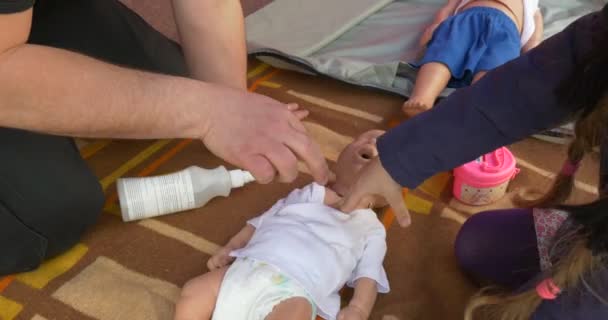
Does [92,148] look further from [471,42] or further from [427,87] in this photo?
[471,42]

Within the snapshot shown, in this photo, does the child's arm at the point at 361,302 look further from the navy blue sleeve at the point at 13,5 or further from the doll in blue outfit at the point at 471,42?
the navy blue sleeve at the point at 13,5

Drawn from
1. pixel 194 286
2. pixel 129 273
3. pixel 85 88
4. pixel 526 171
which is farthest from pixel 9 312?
pixel 526 171

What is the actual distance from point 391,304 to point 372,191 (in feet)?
0.79

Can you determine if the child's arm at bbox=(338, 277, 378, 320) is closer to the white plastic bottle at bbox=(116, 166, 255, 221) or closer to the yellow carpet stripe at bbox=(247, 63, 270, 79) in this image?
the white plastic bottle at bbox=(116, 166, 255, 221)

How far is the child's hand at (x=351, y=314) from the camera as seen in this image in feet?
2.79

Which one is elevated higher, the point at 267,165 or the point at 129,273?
the point at 267,165

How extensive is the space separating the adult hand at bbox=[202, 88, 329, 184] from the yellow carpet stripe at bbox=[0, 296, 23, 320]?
0.47m

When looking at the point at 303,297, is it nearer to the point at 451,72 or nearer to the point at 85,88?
the point at 85,88

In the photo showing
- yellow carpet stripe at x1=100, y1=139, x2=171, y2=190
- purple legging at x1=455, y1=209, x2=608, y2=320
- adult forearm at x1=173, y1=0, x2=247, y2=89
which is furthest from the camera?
yellow carpet stripe at x1=100, y1=139, x2=171, y2=190

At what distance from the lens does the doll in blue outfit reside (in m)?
1.31

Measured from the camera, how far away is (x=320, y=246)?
89cm

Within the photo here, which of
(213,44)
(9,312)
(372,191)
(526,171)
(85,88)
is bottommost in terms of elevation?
(526,171)

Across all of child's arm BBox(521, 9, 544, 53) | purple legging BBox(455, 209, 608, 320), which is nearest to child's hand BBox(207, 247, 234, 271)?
purple legging BBox(455, 209, 608, 320)

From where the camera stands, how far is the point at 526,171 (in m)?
1.17
